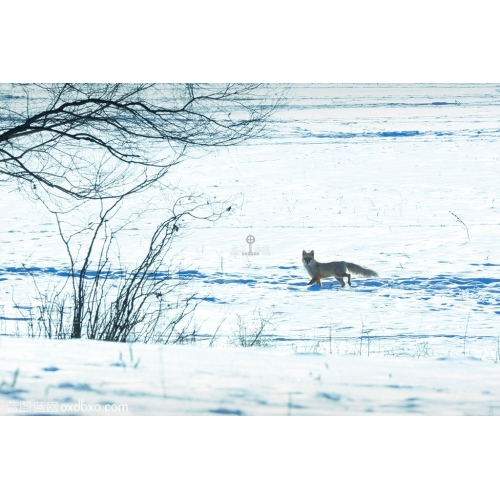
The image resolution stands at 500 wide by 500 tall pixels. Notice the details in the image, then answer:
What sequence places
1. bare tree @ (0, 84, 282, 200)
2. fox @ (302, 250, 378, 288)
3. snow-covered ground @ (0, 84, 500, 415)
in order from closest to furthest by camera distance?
snow-covered ground @ (0, 84, 500, 415) → fox @ (302, 250, 378, 288) → bare tree @ (0, 84, 282, 200)

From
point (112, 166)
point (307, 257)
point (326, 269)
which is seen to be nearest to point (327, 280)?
point (326, 269)

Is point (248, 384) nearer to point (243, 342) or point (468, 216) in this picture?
point (243, 342)

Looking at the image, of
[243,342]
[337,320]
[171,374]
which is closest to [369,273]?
[337,320]

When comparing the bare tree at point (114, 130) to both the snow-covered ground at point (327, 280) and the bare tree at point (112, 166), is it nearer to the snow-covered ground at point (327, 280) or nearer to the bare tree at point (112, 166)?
the bare tree at point (112, 166)

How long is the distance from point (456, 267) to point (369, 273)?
0.49 meters

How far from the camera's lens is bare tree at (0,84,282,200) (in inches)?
218

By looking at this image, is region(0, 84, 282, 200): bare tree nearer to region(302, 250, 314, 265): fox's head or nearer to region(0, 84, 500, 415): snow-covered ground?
region(0, 84, 500, 415): snow-covered ground

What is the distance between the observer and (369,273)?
216 inches

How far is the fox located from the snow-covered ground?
0.15ft

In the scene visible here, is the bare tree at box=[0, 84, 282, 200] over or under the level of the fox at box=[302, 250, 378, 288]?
over

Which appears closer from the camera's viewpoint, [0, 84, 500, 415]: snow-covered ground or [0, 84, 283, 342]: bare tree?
[0, 84, 500, 415]: snow-covered ground

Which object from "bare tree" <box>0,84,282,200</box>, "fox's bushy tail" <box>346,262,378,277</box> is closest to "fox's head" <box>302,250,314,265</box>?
"fox's bushy tail" <box>346,262,378,277</box>

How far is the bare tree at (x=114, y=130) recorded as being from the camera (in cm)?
554

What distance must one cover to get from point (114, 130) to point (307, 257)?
129 cm
